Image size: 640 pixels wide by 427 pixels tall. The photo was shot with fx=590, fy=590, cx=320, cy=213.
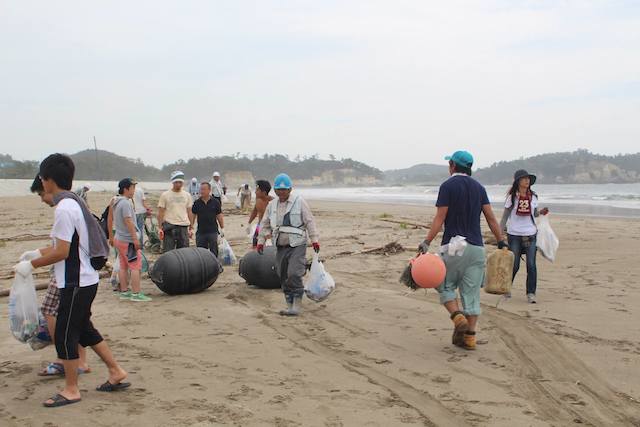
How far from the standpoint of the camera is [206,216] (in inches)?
409

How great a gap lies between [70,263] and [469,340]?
383cm

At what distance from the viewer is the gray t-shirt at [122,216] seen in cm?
796

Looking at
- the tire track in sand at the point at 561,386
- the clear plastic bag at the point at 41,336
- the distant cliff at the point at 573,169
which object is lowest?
the tire track in sand at the point at 561,386

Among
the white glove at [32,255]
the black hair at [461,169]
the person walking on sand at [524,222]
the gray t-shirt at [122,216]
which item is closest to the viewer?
the white glove at [32,255]

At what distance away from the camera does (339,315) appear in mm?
7621

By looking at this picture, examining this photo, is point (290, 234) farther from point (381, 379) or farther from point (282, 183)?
point (381, 379)

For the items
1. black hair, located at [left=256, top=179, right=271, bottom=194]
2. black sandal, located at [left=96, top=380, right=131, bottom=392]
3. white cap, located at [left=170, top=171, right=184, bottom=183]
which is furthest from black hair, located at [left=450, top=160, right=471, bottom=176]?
white cap, located at [left=170, top=171, right=184, bottom=183]

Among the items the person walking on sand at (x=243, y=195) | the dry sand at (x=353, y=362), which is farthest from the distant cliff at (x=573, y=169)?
the dry sand at (x=353, y=362)

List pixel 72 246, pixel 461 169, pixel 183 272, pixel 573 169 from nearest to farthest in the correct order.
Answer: pixel 72 246 < pixel 461 169 < pixel 183 272 < pixel 573 169

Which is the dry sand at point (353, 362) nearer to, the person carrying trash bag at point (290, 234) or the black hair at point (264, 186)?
the person carrying trash bag at point (290, 234)

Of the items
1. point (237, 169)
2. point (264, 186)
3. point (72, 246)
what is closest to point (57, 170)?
point (72, 246)

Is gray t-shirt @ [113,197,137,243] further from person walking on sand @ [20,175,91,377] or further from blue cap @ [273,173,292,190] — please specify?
person walking on sand @ [20,175,91,377]

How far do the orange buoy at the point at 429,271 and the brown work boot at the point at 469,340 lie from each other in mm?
666

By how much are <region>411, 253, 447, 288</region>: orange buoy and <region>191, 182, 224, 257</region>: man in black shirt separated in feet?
18.0
